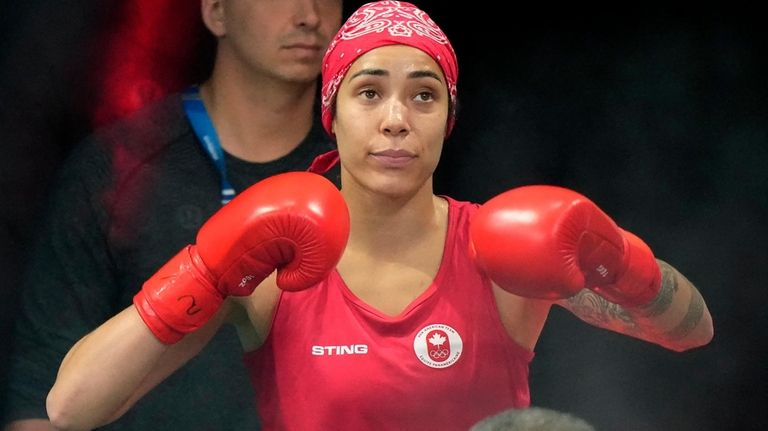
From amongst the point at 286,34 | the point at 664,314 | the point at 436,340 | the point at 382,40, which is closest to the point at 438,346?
the point at 436,340

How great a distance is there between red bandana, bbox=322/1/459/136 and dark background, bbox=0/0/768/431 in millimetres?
613

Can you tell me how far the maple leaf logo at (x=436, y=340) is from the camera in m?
1.56

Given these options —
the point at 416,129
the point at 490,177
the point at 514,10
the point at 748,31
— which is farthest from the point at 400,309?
the point at 748,31

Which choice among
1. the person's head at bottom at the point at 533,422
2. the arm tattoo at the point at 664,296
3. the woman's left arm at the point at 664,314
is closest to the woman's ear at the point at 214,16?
the woman's left arm at the point at 664,314

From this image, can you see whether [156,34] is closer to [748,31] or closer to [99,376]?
[99,376]

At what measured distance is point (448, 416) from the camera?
1.56 metres

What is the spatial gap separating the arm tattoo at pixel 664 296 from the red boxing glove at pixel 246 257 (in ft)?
1.55

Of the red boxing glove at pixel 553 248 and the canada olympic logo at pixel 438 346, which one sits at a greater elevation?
the red boxing glove at pixel 553 248

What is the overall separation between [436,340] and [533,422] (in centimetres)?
49

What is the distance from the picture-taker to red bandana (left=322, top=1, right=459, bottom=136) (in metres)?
1.57

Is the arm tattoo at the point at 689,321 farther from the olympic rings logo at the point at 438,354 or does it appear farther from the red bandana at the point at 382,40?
the red bandana at the point at 382,40

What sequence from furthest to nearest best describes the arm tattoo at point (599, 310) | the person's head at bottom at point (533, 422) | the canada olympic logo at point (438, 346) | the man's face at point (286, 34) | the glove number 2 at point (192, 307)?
1. the man's face at point (286, 34)
2. the arm tattoo at point (599, 310)
3. the canada olympic logo at point (438, 346)
4. the glove number 2 at point (192, 307)
5. the person's head at bottom at point (533, 422)

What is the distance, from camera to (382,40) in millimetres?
1564

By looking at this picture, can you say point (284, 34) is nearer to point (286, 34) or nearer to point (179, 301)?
point (286, 34)
